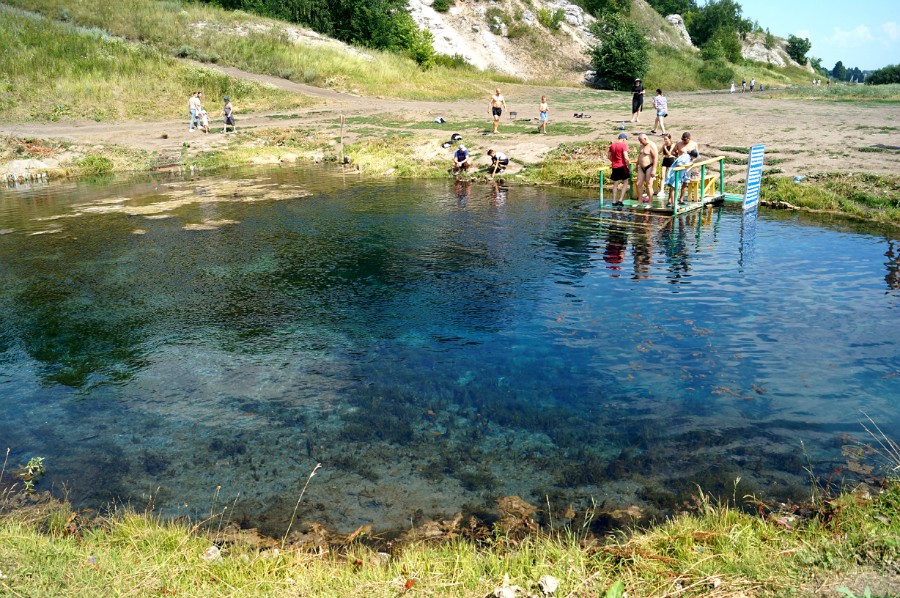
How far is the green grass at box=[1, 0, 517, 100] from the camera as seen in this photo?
173 feet

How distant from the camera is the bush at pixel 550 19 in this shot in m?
Result: 78.8

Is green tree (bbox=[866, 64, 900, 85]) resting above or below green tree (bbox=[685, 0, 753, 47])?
below

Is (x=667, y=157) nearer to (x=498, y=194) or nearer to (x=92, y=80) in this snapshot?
(x=498, y=194)

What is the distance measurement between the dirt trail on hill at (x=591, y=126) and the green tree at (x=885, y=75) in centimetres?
8044

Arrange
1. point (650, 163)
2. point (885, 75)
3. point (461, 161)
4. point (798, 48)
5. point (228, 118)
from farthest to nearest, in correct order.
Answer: point (798, 48)
point (885, 75)
point (228, 118)
point (461, 161)
point (650, 163)

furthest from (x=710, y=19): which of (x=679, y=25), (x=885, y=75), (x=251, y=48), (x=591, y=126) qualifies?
(x=591, y=126)

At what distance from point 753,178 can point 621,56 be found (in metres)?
51.8

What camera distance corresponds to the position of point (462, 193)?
25.0m

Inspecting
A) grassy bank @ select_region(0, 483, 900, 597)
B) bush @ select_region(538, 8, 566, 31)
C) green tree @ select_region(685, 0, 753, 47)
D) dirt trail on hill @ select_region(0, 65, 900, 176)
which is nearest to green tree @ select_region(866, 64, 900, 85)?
green tree @ select_region(685, 0, 753, 47)

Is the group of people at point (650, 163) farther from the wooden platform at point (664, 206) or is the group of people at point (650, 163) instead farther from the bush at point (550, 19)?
the bush at point (550, 19)

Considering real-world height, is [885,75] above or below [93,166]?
above

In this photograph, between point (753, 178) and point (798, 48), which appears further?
point (798, 48)

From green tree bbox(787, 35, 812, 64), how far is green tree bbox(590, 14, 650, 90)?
100527 mm

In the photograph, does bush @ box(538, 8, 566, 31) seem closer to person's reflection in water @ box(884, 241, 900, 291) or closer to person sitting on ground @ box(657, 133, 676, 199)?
person sitting on ground @ box(657, 133, 676, 199)
